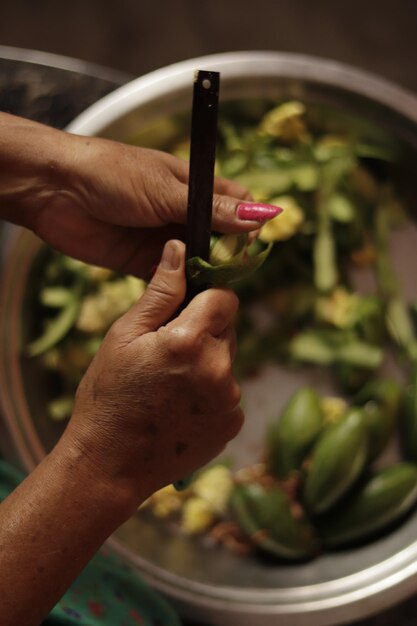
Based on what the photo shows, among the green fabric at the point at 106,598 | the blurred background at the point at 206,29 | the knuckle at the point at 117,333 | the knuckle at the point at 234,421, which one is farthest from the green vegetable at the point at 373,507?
the blurred background at the point at 206,29

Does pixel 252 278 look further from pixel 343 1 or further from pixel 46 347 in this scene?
pixel 343 1

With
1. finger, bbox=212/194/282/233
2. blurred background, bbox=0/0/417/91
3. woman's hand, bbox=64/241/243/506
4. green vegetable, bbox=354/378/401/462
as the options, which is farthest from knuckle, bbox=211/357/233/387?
blurred background, bbox=0/0/417/91

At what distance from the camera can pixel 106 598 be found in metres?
0.72


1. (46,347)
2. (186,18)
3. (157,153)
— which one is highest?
(186,18)

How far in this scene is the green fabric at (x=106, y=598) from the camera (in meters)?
0.64

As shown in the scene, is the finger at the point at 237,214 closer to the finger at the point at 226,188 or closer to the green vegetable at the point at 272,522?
the finger at the point at 226,188

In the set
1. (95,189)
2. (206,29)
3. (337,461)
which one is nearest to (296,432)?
(337,461)

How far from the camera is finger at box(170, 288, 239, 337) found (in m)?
0.52

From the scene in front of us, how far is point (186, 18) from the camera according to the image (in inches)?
53.3

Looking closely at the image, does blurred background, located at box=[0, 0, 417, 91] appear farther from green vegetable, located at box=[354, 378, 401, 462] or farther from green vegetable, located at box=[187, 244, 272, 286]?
green vegetable, located at box=[187, 244, 272, 286]

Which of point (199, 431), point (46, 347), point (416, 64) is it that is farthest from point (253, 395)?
point (416, 64)

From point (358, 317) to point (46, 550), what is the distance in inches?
22.5

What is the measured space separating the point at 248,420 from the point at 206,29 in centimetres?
85

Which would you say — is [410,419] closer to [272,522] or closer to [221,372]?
[272,522]
